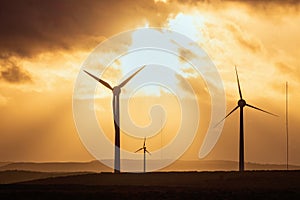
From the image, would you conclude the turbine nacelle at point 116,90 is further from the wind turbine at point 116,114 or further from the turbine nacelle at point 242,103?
the turbine nacelle at point 242,103

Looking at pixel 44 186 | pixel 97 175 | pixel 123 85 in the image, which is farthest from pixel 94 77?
pixel 44 186

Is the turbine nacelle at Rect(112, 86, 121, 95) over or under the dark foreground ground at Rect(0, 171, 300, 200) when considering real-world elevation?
over

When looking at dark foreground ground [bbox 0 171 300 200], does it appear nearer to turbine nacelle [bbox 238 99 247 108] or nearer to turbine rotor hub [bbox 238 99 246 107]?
turbine nacelle [bbox 238 99 247 108]

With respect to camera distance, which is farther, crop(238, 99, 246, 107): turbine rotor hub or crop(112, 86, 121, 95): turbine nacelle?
crop(238, 99, 246, 107): turbine rotor hub

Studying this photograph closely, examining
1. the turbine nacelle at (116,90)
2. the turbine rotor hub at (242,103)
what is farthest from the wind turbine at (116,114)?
the turbine rotor hub at (242,103)

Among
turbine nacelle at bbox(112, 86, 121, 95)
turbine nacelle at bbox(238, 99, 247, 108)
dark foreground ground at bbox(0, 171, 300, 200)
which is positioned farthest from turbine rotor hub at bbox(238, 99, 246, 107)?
turbine nacelle at bbox(112, 86, 121, 95)

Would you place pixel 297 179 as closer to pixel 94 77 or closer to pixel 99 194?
pixel 99 194

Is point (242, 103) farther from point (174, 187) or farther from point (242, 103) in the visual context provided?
point (174, 187)

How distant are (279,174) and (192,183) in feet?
54.7

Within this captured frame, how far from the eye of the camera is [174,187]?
86.2 m

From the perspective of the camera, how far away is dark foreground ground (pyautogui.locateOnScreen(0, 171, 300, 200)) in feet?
259

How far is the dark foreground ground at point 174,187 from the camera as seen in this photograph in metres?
78.9

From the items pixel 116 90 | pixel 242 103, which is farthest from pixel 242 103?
pixel 116 90

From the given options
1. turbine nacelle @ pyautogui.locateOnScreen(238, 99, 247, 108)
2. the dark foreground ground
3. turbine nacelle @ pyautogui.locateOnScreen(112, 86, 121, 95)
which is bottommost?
the dark foreground ground
